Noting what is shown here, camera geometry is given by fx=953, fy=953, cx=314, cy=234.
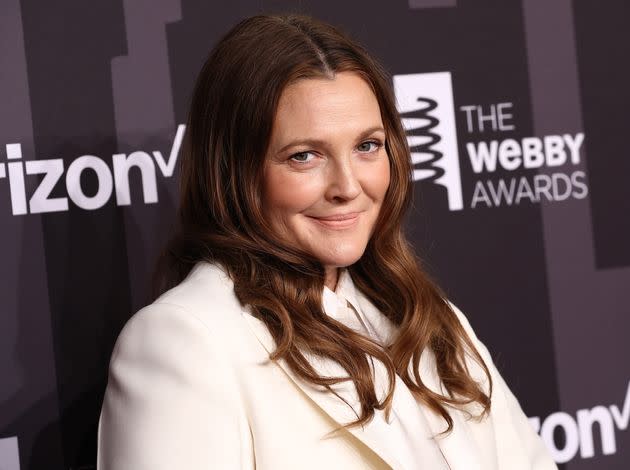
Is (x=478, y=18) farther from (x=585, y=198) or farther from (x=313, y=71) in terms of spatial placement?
(x=313, y=71)

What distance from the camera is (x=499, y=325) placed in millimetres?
2352

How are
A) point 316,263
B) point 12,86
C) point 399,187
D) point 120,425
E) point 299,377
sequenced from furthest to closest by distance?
1. point 12,86
2. point 399,187
3. point 316,263
4. point 299,377
5. point 120,425

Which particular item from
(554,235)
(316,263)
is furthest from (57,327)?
(554,235)

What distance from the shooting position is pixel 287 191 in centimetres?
154

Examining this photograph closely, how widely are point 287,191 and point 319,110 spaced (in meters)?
0.14

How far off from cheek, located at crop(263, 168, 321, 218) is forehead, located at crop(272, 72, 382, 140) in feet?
0.21

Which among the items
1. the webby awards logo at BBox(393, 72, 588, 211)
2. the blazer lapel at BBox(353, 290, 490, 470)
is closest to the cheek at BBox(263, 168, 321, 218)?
the blazer lapel at BBox(353, 290, 490, 470)

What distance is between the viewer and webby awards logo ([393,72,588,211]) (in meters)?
2.25

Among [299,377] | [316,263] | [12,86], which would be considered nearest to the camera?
[299,377]

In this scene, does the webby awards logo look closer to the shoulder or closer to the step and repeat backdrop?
the step and repeat backdrop

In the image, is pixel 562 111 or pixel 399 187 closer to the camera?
pixel 399 187

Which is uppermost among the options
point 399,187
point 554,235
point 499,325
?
point 399,187

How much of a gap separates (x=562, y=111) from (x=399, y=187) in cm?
82

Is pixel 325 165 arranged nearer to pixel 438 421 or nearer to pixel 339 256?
pixel 339 256
